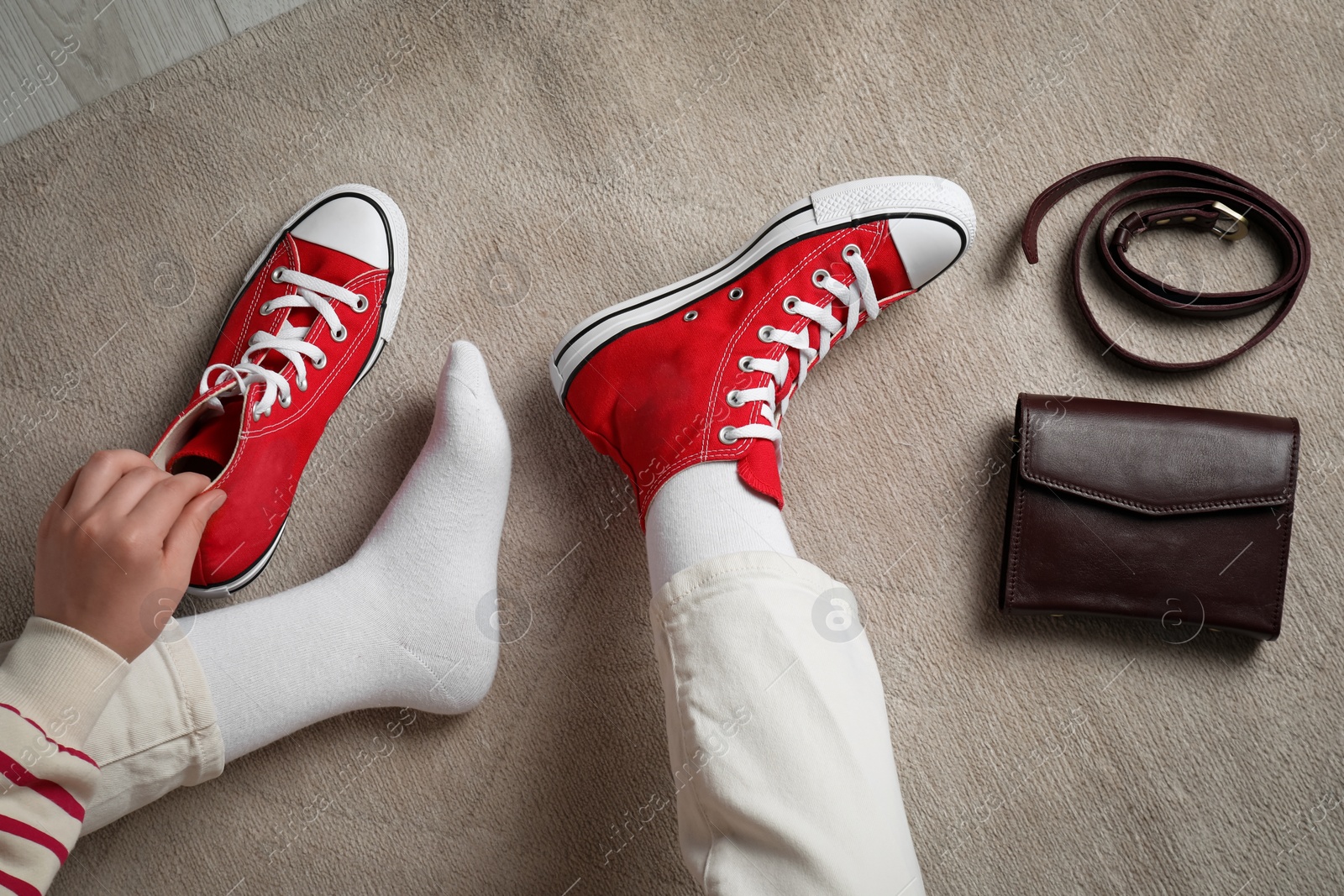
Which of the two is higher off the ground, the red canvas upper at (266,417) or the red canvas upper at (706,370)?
the red canvas upper at (266,417)

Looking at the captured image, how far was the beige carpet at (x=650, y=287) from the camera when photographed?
89 centimetres

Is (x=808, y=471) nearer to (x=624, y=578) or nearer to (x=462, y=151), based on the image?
(x=624, y=578)

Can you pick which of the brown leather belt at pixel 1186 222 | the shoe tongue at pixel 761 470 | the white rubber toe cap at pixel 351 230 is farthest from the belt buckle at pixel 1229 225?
the white rubber toe cap at pixel 351 230

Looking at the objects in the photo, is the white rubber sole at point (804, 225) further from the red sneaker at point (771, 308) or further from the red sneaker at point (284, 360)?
the red sneaker at point (284, 360)

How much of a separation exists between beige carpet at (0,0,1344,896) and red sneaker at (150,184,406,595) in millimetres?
38

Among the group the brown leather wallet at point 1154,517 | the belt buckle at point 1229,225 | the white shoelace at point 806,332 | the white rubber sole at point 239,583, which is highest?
the white rubber sole at point 239,583

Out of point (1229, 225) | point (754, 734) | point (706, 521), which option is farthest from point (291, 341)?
point (1229, 225)

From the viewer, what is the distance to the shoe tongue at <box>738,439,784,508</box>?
773 mm

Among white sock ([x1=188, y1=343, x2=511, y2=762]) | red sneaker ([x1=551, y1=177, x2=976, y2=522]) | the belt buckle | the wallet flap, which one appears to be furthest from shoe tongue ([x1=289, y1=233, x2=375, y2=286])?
the belt buckle

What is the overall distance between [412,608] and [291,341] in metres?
0.32

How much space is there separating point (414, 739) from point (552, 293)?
0.53 metres

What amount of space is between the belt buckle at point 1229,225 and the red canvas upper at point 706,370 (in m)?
0.38

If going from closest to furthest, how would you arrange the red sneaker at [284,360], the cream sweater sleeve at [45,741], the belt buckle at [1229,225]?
the cream sweater sleeve at [45,741] → the red sneaker at [284,360] → the belt buckle at [1229,225]

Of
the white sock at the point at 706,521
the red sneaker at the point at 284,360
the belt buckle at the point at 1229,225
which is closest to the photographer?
the white sock at the point at 706,521
